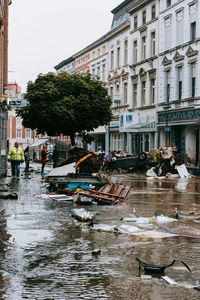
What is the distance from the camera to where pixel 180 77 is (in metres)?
38.2

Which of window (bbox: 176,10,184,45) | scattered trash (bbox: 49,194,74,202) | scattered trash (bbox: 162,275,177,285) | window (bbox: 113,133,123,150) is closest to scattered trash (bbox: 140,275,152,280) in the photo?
scattered trash (bbox: 162,275,177,285)

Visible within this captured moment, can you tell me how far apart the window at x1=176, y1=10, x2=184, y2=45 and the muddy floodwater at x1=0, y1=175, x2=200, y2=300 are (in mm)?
27413

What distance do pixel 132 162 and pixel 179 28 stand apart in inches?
434

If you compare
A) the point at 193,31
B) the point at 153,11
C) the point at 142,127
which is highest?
the point at 153,11

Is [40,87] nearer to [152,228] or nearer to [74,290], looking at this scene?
[152,228]

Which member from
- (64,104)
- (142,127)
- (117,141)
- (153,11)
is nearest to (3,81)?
(64,104)

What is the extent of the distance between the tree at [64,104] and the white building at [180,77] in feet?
18.1

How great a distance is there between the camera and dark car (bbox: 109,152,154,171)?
3297 cm

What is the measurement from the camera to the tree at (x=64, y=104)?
4234 cm

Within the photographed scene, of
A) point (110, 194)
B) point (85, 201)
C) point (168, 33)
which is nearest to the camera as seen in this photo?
point (85, 201)

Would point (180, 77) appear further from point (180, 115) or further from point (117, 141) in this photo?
point (117, 141)


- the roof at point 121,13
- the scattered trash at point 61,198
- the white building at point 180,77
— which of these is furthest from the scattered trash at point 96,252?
the roof at point 121,13

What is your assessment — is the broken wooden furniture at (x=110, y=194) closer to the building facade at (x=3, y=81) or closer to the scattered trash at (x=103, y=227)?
the scattered trash at (x=103, y=227)

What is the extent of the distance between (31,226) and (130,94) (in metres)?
40.0
